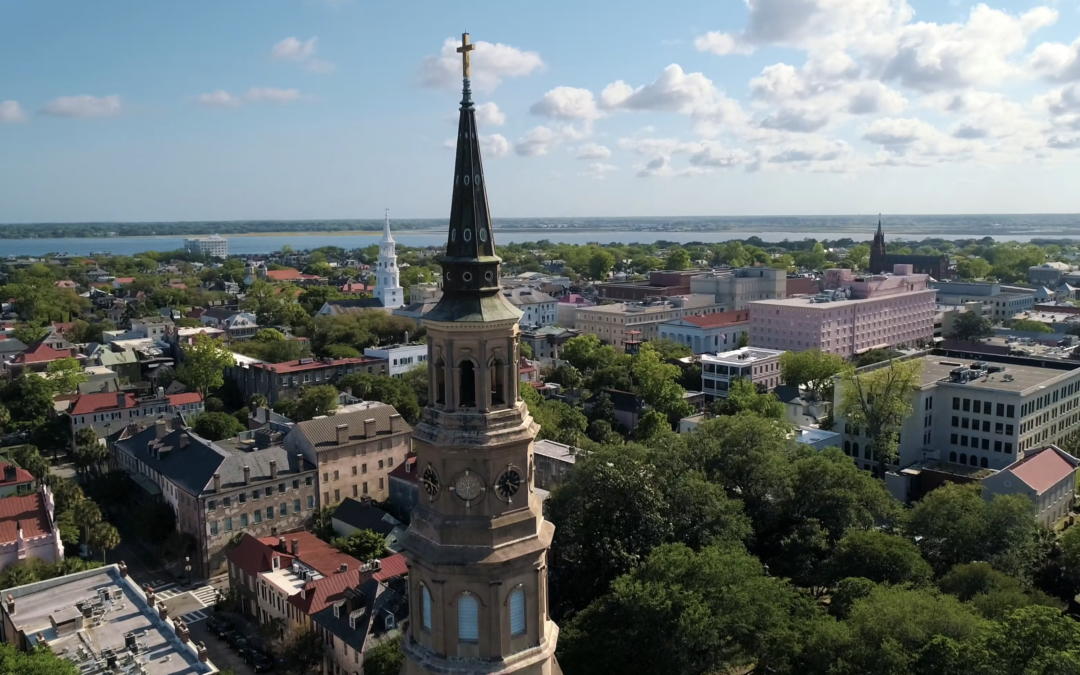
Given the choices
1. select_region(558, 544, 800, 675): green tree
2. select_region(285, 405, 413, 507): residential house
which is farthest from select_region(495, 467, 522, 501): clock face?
select_region(285, 405, 413, 507): residential house

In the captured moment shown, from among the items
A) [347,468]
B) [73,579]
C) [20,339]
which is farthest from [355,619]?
[20,339]

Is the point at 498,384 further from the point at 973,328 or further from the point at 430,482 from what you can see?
the point at 973,328

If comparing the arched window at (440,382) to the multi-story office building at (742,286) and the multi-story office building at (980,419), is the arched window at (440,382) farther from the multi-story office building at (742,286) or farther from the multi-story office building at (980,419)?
the multi-story office building at (742,286)

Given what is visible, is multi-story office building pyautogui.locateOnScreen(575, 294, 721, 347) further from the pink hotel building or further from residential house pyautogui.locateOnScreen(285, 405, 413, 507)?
residential house pyautogui.locateOnScreen(285, 405, 413, 507)

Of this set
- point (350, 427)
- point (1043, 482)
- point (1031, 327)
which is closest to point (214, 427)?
point (350, 427)

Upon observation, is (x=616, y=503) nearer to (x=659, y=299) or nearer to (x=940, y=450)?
(x=940, y=450)
